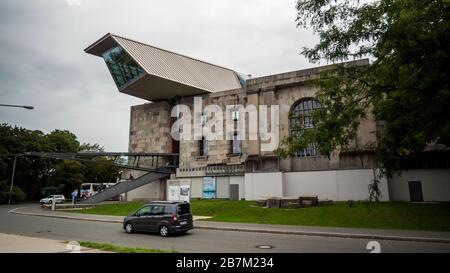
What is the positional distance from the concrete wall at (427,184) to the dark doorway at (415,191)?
24 centimetres

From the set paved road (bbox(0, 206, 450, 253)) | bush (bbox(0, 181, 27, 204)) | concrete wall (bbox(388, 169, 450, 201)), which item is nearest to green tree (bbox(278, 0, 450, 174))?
paved road (bbox(0, 206, 450, 253))

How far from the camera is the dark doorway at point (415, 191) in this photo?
28.0 meters

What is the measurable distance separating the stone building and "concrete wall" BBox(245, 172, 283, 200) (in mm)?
102

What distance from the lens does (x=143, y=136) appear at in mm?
48906

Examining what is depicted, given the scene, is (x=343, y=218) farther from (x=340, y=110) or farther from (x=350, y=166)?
(x=340, y=110)

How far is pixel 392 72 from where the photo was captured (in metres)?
10.9

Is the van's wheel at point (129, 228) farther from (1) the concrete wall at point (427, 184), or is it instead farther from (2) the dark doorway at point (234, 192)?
(1) the concrete wall at point (427, 184)

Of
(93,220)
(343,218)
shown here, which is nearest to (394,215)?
(343,218)

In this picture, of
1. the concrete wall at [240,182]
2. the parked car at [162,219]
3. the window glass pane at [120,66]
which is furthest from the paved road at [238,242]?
the window glass pane at [120,66]

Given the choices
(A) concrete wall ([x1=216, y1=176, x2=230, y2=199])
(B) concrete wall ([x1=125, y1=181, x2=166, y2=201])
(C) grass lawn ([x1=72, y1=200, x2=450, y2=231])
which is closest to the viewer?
(C) grass lawn ([x1=72, y1=200, x2=450, y2=231])

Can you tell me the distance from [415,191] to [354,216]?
10.5 metres

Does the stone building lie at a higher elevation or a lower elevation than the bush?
higher

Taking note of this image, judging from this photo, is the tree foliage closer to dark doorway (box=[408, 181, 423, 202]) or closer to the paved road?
the paved road

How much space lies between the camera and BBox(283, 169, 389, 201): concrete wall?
95.2 ft
